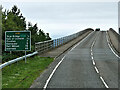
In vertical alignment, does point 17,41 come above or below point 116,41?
below

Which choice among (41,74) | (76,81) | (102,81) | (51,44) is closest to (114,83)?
(102,81)

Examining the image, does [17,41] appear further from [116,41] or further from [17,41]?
[116,41]

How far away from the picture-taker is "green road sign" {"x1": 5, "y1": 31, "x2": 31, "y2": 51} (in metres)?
20.4

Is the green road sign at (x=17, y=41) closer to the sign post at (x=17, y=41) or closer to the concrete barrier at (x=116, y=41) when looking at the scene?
the sign post at (x=17, y=41)

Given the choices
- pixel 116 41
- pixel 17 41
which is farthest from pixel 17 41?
pixel 116 41

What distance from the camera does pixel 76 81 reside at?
42.9 ft

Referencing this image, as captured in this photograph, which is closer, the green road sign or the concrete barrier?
the green road sign

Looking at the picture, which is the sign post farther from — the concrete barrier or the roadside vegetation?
the concrete barrier

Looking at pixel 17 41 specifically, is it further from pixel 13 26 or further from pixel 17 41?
pixel 13 26

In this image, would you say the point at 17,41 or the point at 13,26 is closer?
the point at 17,41

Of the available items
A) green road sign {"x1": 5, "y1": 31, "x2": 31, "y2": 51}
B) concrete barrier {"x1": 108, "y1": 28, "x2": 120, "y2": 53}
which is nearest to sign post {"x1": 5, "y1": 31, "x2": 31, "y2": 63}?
green road sign {"x1": 5, "y1": 31, "x2": 31, "y2": 51}

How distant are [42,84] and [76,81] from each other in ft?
7.02

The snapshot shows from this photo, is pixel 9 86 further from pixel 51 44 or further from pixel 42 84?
pixel 51 44

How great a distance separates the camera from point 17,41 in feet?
67.5
